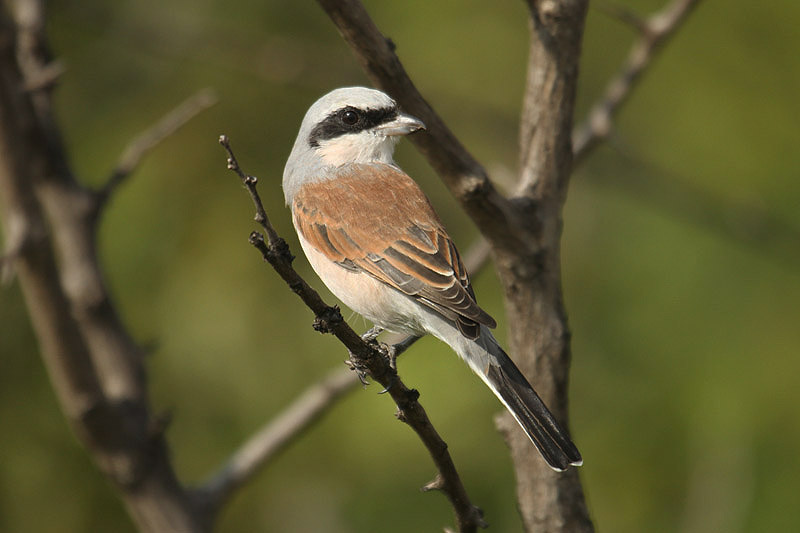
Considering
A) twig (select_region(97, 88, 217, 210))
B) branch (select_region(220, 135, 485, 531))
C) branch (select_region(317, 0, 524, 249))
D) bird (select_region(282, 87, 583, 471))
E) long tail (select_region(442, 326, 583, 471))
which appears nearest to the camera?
branch (select_region(220, 135, 485, 531))

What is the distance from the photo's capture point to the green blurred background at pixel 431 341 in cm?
441

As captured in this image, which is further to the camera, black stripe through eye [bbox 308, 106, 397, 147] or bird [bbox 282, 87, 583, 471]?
black stripe through eye [bbox 308, 106, 397, 147]

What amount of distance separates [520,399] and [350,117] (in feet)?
5.41

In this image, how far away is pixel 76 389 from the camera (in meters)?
3.83

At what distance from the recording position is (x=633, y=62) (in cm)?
434

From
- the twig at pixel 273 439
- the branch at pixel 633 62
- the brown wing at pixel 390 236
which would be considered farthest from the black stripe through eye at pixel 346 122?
the twig at pixel 273 439

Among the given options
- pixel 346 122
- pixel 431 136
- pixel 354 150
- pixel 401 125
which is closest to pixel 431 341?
pixel 354 150

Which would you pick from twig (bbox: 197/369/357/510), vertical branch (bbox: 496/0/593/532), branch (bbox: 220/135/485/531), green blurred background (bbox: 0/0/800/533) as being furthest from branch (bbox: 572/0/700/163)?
branch (bbox: 220/135/485/531)

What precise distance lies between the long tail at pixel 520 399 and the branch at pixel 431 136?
0.42m

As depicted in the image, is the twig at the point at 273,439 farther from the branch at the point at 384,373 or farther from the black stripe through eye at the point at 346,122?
the branch at the point at 384,373

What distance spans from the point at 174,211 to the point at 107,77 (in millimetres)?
1270

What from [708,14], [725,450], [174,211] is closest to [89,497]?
[174,211]

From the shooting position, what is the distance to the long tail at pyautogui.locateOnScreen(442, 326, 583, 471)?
303 centimetres

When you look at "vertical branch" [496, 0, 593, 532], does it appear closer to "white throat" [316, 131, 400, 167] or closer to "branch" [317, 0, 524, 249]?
"branch" [317, 0, 524, 249]
